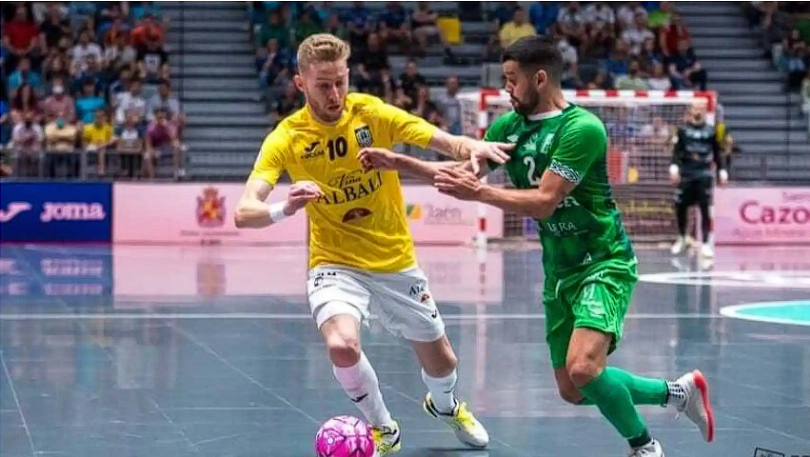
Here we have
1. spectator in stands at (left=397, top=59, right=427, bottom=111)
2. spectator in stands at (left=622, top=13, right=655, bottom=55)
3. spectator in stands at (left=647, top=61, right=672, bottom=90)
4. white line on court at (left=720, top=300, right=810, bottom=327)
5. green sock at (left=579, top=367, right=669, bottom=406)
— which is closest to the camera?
green sock at (left=579, top=367, right=669, bottom=406)

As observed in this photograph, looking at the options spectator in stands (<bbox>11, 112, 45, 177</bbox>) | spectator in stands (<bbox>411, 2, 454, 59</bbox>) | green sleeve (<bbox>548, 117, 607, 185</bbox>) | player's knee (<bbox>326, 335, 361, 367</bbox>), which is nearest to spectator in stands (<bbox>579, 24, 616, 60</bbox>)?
spectator in stands (<bbox>411, 2, 454, 59</bbox>)

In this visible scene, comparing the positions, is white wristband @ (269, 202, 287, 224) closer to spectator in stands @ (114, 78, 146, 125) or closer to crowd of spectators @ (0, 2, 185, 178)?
crowd of spectators @ (0, 2, 185, 178)

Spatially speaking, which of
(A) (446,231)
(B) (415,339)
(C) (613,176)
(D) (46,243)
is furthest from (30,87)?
(B) (415,339)

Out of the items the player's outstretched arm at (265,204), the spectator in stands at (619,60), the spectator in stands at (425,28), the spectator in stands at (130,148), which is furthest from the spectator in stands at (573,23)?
the player's outstretched arm at (265,204)

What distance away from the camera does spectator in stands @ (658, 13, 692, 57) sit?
3130 centimetres

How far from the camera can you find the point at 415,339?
26.6 ft

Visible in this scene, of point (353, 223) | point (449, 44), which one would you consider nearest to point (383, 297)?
point (353, 223)

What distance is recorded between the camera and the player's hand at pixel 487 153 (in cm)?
707

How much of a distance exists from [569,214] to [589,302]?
0.45m

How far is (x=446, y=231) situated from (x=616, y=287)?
59.6 ft

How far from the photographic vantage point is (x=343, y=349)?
301 inches

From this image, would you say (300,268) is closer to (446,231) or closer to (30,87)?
(446,231)

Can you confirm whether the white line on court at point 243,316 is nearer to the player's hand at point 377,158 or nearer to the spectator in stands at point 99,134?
the player's hand at point 377,158

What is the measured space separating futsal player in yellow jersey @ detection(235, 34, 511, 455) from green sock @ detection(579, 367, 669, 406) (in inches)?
42.6
